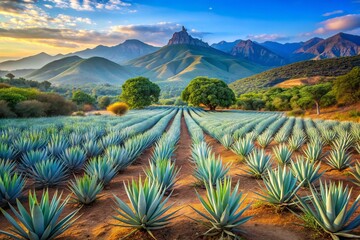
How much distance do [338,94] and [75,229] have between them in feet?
122

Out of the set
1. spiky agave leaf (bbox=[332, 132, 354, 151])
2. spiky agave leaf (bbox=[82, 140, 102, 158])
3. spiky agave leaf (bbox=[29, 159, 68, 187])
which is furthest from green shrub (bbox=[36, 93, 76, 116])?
spiky agave leaf (bbox=[332, 132, 354, 151])

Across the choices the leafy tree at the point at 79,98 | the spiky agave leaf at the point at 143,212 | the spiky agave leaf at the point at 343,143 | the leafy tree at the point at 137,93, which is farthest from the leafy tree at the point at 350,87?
the leafy tree at the point at 79,98

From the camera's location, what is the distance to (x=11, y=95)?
2155cm

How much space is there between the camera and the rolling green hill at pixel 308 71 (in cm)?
6750

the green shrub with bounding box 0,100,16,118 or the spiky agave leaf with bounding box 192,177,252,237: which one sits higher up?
the spiky agave leaf with bounding box 192,177,252,237

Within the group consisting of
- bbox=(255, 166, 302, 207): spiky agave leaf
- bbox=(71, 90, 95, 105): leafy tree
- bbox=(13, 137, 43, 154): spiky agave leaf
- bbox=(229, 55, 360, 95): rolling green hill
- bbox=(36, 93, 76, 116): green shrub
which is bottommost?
bbox=(71, 90, 95, 105): leafy tree

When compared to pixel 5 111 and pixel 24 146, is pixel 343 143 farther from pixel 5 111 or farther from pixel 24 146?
pixel 5 111

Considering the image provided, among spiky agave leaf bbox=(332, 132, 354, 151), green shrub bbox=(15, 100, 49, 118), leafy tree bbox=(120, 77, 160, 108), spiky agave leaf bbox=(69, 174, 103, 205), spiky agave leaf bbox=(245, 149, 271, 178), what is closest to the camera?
spiky agave leaf bbox=(69, 174, 103, 205)

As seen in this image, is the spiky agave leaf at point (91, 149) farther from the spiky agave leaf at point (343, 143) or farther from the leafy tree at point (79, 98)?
the leafy tree at point (79, 98)

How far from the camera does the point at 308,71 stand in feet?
247

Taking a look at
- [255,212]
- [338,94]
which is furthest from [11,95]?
[338,94]

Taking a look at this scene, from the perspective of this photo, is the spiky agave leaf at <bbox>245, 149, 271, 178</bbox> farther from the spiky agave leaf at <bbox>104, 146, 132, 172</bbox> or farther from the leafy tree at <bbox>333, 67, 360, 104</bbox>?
the leafy tree at <bbox>333, 67, 360, 104</bbox>

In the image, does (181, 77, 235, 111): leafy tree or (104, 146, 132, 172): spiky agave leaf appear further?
(181, 77, 235, 111): leafy tree

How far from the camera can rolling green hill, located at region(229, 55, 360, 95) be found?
221 feet
